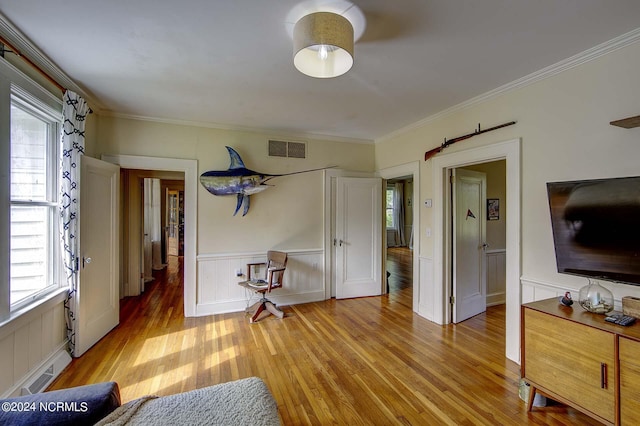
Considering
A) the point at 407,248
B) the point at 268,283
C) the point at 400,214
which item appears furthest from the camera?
the point at 400,214

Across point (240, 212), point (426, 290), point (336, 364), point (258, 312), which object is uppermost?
point (240, 212)

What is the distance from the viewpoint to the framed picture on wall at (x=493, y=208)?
12.9 feet

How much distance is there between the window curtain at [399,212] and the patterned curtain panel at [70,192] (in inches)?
353

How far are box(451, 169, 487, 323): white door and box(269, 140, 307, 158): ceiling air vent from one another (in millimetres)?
2160

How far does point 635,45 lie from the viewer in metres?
1.80

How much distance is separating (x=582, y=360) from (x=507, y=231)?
116 centimetres

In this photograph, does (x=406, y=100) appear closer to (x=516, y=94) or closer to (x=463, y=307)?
(x=516, y=94)

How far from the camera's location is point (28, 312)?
198 cm

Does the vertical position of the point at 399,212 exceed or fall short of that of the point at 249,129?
it falls short

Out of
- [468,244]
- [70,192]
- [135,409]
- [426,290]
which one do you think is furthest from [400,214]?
[135,409]

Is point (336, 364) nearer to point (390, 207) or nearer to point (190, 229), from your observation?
point (190, 229)

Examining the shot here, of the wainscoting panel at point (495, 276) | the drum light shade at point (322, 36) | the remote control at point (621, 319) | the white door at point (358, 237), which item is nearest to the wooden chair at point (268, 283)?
the white door at point (358, 237)

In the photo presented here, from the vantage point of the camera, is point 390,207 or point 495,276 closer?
point 495,276

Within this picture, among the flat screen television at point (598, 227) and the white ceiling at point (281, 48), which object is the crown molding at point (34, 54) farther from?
the flat screen television at point (598, 227)
